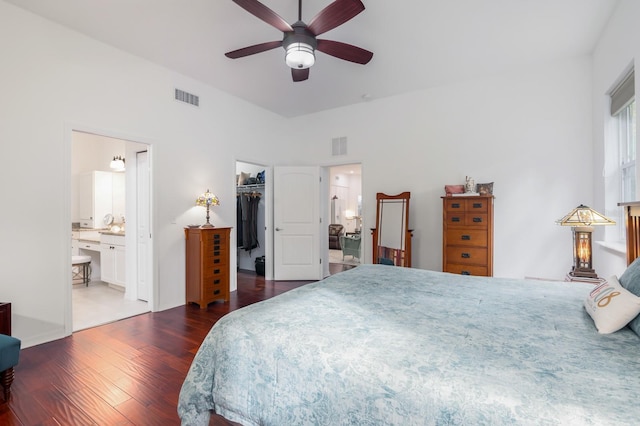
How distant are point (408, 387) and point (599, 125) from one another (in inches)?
151

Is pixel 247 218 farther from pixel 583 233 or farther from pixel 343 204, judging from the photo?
pixel 343 204

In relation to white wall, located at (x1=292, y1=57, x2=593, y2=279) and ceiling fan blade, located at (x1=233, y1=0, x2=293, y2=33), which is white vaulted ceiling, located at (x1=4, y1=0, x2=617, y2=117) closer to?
white wall, located at (x1=292, y1=57, x2=593, y2=279)

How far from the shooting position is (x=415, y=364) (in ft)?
3.19

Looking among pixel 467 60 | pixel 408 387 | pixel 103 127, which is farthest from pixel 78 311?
pixel 467 60

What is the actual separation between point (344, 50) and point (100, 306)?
4076 mm

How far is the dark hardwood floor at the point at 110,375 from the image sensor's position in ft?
5.70

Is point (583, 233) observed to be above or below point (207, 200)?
below

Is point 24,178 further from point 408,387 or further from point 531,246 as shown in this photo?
point 531,246

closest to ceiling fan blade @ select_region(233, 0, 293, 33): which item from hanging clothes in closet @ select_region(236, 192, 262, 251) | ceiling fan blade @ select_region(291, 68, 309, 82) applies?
ceiling fan blade @ select_region(291, 68, 309, 82)

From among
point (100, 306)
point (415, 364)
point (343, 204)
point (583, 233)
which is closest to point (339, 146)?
point (583, 233)

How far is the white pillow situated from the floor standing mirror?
279cm

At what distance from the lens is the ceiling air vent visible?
149 inches

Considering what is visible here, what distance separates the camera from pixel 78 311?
11.4ft

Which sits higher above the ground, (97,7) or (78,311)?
(97,7)
